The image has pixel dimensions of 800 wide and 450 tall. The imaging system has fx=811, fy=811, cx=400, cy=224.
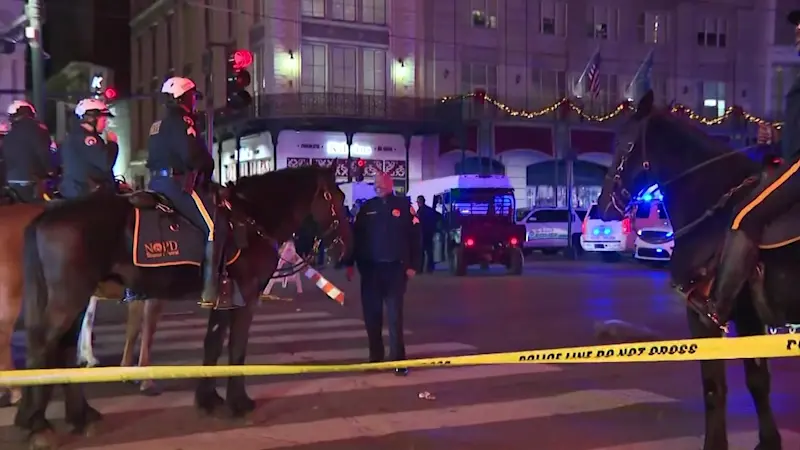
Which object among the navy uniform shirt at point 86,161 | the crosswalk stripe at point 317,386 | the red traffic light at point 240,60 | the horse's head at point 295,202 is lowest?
the crosswalk stripe at point 317,386

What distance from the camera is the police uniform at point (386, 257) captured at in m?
9.31

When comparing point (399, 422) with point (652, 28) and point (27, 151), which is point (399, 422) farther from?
point (652, 28)

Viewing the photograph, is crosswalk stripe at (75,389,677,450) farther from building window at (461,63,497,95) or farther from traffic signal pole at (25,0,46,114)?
building window at (461,63,497,95)

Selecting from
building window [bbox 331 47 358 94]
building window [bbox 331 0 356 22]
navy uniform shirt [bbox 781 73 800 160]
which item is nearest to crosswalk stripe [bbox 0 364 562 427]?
navy uniform shirt [bbox 781 73 800 160]

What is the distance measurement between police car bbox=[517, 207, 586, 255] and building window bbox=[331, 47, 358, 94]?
1034 cm

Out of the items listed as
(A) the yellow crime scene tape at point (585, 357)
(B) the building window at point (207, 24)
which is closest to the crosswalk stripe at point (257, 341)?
(A) the yellow crime scene tape at point (585, 357)

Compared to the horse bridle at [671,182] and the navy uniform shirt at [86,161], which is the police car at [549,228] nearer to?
the horse bridle at [671,182]

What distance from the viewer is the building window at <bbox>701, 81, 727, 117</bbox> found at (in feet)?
141

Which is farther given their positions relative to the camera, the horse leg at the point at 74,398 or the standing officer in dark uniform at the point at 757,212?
the horse leg at the point at 74,398

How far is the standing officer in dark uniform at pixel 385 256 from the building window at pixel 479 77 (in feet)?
95.4

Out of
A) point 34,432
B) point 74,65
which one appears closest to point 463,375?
point 34,432

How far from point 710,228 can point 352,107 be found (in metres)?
29.9

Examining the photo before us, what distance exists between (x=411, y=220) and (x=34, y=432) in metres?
4.63

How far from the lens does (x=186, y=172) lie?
722cm
